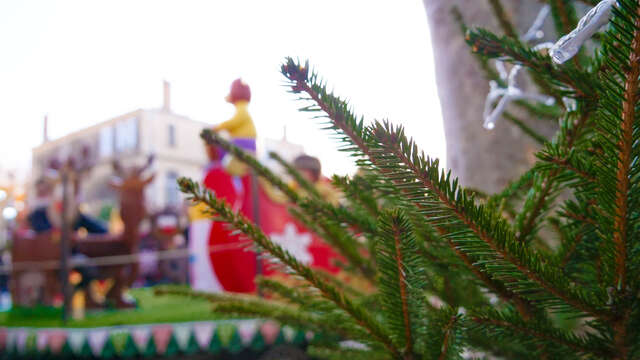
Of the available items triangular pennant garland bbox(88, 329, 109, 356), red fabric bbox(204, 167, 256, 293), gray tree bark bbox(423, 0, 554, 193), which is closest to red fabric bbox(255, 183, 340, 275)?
red fabric bbox(204, 167, 256, 293)

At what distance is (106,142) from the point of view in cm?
1825

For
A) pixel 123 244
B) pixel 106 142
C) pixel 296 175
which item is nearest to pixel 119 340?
pixel 123 244

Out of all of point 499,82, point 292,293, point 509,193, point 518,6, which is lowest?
point 292,293

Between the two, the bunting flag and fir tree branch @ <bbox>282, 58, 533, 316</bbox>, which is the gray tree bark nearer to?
fir tree branch @ <bbox>282, 58, 533, 316</bbox>

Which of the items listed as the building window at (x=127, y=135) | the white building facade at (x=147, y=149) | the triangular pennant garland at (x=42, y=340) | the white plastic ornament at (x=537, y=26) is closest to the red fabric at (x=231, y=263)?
the triangular pennant garland at (x=42, y=340)

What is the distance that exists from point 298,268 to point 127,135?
18.5m

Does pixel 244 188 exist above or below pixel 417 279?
above

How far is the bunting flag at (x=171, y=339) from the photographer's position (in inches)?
94.0

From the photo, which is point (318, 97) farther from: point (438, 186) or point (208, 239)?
point (208, 239)

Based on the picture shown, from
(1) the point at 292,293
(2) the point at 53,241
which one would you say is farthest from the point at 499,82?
(2) the point at 53,241

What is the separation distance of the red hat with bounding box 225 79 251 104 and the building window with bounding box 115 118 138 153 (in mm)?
14539

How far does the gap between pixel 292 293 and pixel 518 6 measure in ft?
2.84

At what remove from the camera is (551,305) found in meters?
0.30

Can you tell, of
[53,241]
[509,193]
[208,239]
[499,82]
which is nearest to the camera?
[509,193]
